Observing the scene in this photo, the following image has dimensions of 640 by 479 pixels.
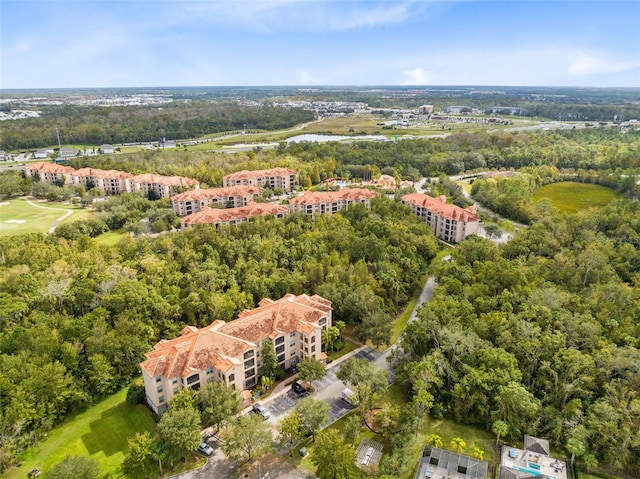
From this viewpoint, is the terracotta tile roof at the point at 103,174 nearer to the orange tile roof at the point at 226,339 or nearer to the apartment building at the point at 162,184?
the apartment building at the point at 162,184

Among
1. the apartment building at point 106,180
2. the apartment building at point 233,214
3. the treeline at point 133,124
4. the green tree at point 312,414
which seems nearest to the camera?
the green tree at point 312,414

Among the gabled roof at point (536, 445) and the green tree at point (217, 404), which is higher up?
the green tree at point (217, 404)

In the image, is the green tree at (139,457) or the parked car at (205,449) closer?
the green tree at (139,457)

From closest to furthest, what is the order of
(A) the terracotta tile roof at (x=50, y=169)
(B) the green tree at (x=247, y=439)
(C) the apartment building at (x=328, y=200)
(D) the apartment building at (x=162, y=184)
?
(B) the green tree at (x=247, y=439), (C) the apartment building at (x=328, y=200), (D) the apartment building at (x=162, y=184), (A) the terracotta tile roof at (x=50, y=169)

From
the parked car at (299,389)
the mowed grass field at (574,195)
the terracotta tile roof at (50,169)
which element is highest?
the terracotta tile roof at (50,169)

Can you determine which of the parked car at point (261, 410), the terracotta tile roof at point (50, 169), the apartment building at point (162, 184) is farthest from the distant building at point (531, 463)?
the terracotta tile roof at point (50, 169)

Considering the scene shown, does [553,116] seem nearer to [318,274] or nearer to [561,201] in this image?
[561,201]

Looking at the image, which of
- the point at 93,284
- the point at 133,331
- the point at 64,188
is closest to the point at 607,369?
the point at 133,331
